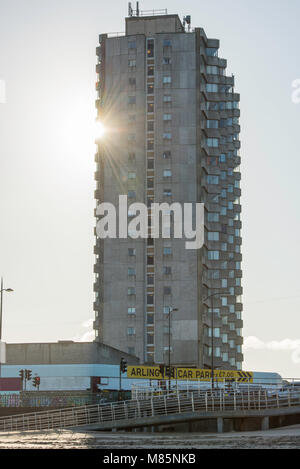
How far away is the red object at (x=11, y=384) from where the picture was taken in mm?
107062

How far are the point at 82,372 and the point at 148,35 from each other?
6459cm

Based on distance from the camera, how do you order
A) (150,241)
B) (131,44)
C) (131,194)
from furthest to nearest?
1. (131,44)
2. (131,194)
3. (150,241)

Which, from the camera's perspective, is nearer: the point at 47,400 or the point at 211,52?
the point at 47,400

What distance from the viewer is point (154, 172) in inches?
5531

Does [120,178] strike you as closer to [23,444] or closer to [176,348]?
[176,348]

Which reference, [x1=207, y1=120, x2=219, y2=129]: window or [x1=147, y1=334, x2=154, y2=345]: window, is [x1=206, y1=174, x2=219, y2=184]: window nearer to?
[x1=207, y1=120, x2=219, y2=129]: window

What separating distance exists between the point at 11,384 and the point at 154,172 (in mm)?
46499

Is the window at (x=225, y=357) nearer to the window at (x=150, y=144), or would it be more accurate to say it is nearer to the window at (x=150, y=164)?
the window at (x=150, y=164)

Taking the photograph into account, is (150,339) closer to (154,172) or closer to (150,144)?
(154,172)

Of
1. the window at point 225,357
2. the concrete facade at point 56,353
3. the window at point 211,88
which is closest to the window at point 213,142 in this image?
the window at point 211,88

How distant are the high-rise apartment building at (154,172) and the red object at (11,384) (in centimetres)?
3000

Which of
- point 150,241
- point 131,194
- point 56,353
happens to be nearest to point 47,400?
point 56,353

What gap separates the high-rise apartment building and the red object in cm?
3000
